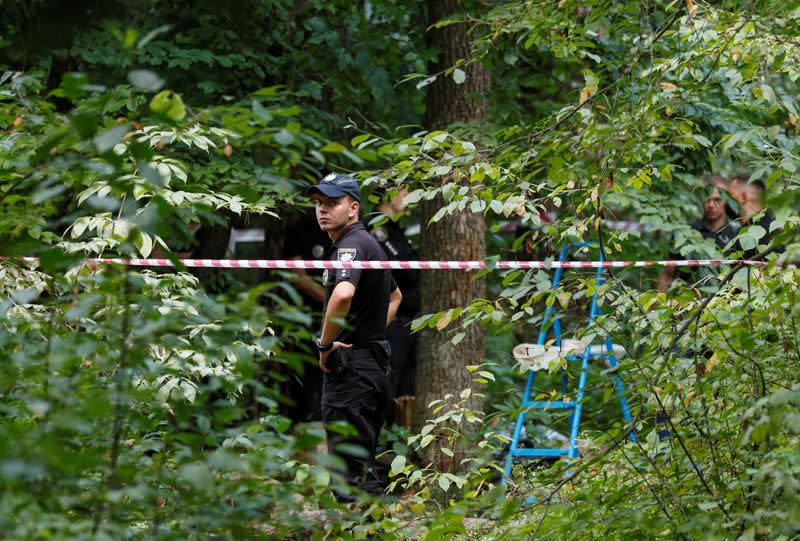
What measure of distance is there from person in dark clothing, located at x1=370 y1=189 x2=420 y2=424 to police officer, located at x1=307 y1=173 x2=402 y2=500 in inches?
82.5

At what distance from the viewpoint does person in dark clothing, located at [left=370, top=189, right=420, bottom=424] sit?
299 inches

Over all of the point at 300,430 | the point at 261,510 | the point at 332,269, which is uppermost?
the point at 332,269

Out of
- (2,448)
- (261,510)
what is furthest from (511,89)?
(2,448)

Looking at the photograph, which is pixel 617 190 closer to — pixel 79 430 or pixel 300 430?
pixel 300 430

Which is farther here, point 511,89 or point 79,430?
point 511,89

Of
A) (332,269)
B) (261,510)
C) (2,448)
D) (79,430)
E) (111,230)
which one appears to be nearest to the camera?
A: (2,448)

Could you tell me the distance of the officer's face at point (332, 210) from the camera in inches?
212

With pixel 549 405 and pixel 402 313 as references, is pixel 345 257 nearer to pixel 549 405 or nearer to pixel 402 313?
pixel 549 405

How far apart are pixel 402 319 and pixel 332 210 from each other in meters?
2.60

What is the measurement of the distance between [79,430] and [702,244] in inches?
236

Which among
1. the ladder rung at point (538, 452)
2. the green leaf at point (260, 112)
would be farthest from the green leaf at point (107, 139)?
the ladder rung at point (538, 452)

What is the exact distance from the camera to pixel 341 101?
8406 mm

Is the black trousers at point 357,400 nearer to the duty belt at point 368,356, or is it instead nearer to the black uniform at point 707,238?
the duty belt at point 368,356

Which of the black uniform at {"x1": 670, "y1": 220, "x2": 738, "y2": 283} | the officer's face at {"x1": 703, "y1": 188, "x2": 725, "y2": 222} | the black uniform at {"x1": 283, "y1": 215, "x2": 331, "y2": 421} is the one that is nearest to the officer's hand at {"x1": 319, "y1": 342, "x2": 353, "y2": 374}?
the black uniform at {"x1": 283, "y1": 215, "x2": 331, "y2": 421}
